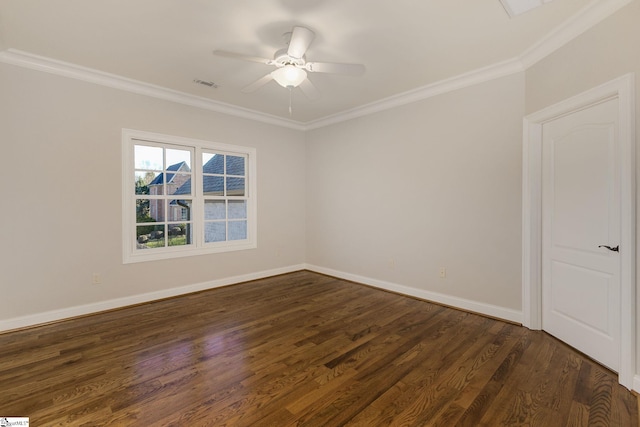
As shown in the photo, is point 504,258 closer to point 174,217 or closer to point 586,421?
point 586,421

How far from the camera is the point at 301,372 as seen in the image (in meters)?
2.22

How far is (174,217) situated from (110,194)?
2.70 feet

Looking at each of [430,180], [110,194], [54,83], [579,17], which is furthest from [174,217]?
[579,17]

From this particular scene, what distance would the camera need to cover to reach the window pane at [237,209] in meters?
4.78

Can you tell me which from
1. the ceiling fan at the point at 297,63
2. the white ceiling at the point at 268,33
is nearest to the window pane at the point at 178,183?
the white ceiling at the point at 268,33

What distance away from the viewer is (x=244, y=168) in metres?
4.91

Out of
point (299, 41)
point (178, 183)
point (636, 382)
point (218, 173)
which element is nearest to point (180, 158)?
point (178, 183)

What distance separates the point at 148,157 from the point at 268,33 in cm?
239

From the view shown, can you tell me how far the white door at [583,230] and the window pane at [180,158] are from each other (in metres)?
4.32

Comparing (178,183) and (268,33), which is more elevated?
(268,33)

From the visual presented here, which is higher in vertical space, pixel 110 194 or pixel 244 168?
pixel 244 168

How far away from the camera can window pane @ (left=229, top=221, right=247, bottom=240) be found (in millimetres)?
4770

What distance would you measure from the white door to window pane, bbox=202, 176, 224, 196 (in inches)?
163

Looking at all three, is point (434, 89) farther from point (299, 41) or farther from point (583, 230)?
point (583, 230)
